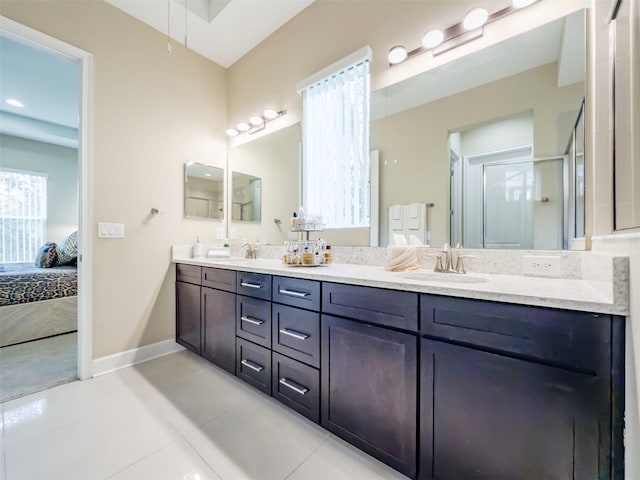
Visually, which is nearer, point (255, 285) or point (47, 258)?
point (255, 285)

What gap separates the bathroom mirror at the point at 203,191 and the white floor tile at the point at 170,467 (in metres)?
1.93

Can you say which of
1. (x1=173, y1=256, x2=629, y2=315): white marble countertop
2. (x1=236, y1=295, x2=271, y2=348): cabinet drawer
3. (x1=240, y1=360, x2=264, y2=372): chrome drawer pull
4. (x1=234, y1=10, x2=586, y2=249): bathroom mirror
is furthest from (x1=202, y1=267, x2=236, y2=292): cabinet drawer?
(x1=234, y1=10, x2=586, y2=249): bathroom mirror

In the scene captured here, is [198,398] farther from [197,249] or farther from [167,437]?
[197,249]

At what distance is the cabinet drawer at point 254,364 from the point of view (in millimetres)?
1615

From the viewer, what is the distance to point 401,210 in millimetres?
1718

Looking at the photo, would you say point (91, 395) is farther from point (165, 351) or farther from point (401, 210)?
point (401, 210)

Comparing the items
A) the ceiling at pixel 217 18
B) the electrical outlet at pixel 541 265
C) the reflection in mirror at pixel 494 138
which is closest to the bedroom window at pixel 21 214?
the ceiling at pixel 217 18

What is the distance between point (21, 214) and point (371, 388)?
247 inches

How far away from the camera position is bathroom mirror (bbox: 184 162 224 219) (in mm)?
2623

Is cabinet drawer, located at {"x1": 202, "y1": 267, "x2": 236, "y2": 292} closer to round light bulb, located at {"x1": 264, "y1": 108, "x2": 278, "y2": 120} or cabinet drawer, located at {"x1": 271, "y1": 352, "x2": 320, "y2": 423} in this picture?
cabinet drawer, located at {"x1": 271, "y1": 352, "x2": 320, "y2": 423}

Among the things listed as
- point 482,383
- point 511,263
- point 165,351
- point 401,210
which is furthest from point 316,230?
point 165,351

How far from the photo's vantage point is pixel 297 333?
144cm

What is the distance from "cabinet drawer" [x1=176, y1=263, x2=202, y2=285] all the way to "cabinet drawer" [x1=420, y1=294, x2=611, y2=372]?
183 centimetres

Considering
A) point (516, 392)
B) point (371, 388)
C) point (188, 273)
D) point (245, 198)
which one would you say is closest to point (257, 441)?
point (371, 388)
